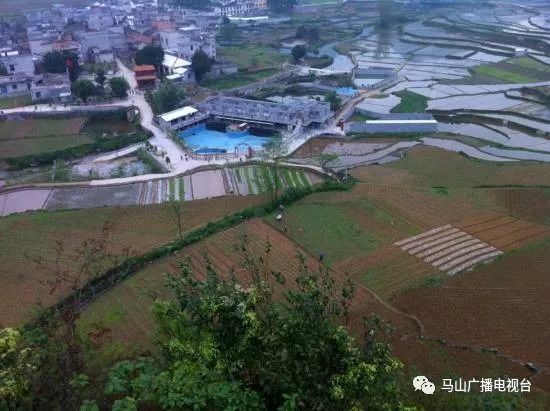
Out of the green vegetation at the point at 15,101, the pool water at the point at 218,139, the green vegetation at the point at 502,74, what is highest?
the green vegetation at the point at 15,101

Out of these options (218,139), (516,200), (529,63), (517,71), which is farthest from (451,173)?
(529,63)

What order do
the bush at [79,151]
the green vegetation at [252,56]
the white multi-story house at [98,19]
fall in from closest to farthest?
the bush at [79,151]
the green vegetation at [252,56]
the white multi-story house at [98,19]

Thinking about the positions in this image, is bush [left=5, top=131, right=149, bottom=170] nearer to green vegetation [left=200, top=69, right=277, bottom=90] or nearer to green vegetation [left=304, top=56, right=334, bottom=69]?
green vegetation [left=200, top=69, right=277, bottom=90]

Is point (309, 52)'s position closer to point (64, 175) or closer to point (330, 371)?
point (64, 175)

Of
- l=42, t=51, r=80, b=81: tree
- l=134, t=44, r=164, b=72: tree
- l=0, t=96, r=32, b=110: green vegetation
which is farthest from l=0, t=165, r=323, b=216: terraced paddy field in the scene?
l=134, t=44, r=164, b=72: tree

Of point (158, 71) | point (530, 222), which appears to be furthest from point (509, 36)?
point (530, 222)

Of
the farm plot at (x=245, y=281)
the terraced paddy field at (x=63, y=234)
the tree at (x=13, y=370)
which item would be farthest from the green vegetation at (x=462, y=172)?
the tree at (x=13, y=370)

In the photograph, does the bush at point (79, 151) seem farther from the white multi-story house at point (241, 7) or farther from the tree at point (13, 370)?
the white multi-story house at point (241, 7)
